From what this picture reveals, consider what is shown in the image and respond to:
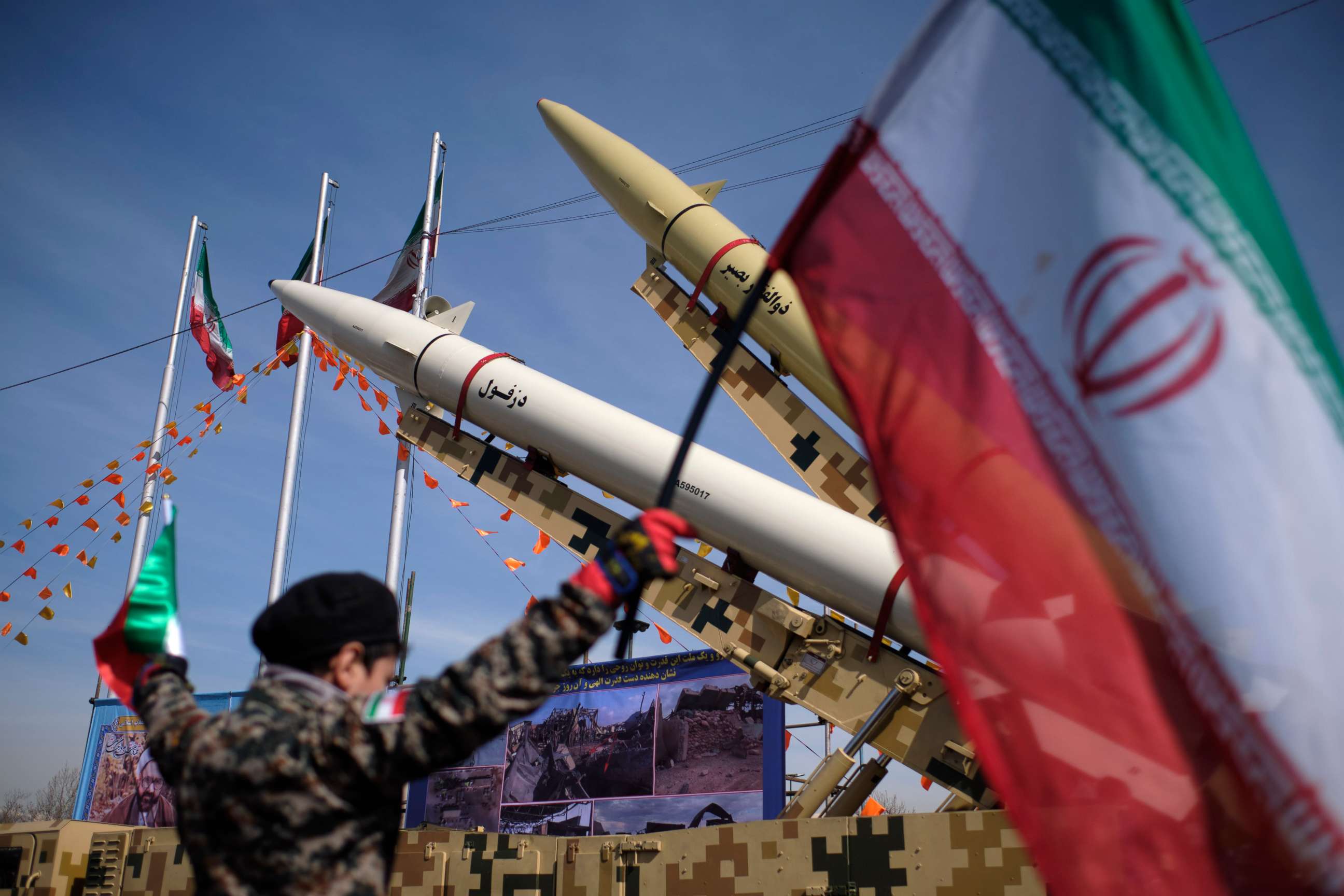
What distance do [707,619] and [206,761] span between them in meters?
5.21

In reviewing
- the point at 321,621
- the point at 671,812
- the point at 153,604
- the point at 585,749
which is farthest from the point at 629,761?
the point at 321,621

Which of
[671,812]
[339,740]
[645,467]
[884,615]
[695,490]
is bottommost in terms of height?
[339,740]

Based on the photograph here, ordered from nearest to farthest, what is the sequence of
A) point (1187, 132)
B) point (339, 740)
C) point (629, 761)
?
point (339, 740)
point (1187, 132)
point (629, 761)

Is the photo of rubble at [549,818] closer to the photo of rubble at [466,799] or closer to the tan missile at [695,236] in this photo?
the photo of rubble at [466,799]

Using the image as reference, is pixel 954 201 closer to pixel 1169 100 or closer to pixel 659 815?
pixel 1169 100

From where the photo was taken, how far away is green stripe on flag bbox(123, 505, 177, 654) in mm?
2100

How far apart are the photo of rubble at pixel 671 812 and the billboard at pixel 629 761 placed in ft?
0.04

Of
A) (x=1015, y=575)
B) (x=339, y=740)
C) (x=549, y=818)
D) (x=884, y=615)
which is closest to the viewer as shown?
(x=339, y=740)

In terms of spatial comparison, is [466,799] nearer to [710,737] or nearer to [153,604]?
[710,737]

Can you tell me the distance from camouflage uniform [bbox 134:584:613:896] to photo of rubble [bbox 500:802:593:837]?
1053cm

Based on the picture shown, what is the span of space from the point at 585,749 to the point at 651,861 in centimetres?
622

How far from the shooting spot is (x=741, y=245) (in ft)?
29.0

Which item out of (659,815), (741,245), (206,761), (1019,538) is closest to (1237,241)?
(1019,538)

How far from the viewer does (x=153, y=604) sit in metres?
2.13
